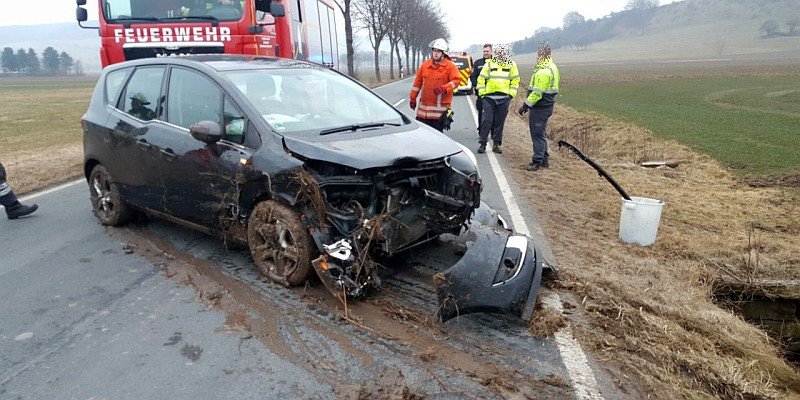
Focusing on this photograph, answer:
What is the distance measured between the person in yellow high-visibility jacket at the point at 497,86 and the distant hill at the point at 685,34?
361 ft

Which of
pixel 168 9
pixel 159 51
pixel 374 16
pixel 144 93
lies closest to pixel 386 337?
pixel 144 93

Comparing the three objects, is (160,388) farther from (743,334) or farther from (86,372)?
(743,334)

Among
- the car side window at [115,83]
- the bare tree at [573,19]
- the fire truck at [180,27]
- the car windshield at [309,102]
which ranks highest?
the bare tree at [573,19]

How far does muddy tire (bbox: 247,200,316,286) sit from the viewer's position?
4109 mm

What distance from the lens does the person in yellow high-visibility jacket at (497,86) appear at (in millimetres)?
9617

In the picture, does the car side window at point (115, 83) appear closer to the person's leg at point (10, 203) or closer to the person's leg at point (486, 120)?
the person's leg at point (10, 203)

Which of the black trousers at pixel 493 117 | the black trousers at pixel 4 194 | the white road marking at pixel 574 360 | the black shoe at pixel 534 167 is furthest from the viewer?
the black trousers at pixel 493 117

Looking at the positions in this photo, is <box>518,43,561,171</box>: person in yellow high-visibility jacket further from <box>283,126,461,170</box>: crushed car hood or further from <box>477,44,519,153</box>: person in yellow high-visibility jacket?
<box>283,126,461,170</box>: crushed car hood

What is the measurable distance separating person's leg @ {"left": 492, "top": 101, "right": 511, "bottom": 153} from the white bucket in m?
4.79

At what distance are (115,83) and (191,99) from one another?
141cm

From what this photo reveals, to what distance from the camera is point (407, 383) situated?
3.06m

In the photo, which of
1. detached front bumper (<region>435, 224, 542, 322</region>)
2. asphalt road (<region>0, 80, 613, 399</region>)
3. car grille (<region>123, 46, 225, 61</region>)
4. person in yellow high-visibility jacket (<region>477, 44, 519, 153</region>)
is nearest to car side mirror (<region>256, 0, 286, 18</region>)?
car grille (<region>123, 46, 225, 61</region>)

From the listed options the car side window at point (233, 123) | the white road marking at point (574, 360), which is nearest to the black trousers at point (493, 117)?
the car side window at point (233, 123)

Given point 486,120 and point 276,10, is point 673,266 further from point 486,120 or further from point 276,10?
point 276,10
